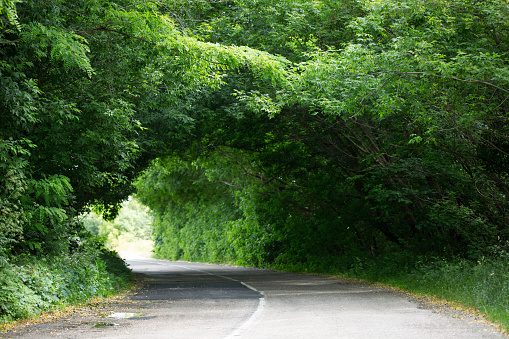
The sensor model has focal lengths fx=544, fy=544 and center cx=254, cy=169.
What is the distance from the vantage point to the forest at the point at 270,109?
12117 mm

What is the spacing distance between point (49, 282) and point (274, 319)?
522 cm

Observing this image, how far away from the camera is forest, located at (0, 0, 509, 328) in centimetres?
1212

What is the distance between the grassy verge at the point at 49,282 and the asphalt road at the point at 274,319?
0.87m

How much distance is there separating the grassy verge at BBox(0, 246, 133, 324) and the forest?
52 mm

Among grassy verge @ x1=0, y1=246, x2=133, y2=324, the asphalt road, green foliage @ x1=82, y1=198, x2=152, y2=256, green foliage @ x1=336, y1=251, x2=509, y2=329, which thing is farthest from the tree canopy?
green foliage @ x1=82, y1=198, x2=152, y2=256

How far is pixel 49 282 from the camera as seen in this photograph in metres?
12.1

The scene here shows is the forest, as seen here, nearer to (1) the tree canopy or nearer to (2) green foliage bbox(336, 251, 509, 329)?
(1) the tree canopy

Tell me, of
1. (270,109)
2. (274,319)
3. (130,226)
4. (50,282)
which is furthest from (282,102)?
(130,226)

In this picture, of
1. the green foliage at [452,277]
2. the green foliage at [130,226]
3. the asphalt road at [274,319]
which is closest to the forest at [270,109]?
the green foliage at [452,277]

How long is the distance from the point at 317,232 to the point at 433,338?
19.8 m

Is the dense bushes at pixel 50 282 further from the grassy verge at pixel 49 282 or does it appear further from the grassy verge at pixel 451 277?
the grassy verge at pixel 451 277

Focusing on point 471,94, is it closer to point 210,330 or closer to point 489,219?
point 489,219

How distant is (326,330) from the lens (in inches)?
356

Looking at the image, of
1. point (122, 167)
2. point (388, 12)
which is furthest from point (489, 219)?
point (122, 167)
